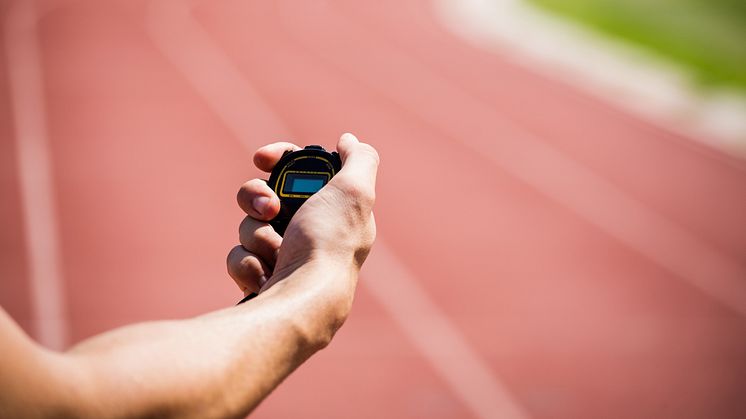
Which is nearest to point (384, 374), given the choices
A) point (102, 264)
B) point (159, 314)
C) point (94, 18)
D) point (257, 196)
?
point (159, 314)

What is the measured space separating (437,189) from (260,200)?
6.71 meters

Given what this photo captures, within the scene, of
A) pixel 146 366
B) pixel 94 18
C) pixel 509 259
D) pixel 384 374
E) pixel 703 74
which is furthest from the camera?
pixel 94 18

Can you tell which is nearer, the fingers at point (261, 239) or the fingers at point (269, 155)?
the fingers at point (261, 239)

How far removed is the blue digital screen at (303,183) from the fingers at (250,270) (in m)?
0.21

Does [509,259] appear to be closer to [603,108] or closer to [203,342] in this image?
[603,108]

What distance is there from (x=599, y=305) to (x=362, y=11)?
12.1 metres

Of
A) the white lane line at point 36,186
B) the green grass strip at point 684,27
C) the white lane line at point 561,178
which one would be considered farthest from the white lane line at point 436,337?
the green grass strip at point 684,27

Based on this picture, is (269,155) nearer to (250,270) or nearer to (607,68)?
(250,270)

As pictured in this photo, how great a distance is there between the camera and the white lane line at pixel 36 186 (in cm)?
617

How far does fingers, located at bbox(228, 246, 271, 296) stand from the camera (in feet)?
6.48

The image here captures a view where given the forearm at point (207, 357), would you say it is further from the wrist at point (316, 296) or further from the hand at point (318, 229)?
the hand at point (318, 229)

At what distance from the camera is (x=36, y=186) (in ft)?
27.9

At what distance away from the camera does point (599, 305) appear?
6.58 m

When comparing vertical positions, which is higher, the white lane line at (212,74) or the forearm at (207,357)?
the white lane line at (212,74)
